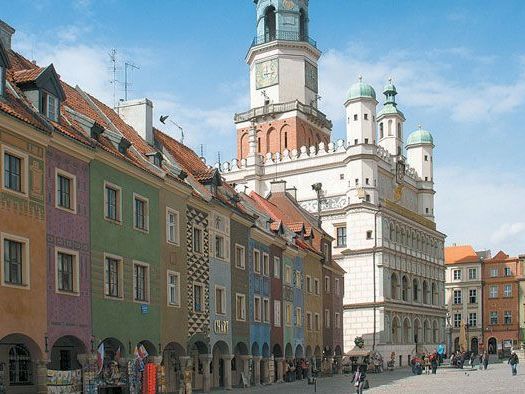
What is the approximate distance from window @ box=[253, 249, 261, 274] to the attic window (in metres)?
18.9

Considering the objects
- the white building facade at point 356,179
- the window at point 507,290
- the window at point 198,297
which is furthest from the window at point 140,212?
the window at point 507,290

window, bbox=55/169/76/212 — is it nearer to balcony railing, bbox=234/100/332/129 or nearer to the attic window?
the attic window

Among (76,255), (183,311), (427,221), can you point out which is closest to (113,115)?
(183,311)

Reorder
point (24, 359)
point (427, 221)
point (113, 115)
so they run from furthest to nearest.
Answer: point (427, 221), point (113, 115), point (24, 359)

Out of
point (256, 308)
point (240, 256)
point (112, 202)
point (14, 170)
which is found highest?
point (14, 170)

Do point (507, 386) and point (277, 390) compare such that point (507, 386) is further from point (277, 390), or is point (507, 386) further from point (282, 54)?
point (282, 54)

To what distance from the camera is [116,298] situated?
2948 cm

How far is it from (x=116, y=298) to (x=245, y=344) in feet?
47.4

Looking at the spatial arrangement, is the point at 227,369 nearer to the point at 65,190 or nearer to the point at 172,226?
the point at 172,226

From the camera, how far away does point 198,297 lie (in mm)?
37188

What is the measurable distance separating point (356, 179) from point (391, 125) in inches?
586

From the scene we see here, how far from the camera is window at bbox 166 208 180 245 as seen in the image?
113ft

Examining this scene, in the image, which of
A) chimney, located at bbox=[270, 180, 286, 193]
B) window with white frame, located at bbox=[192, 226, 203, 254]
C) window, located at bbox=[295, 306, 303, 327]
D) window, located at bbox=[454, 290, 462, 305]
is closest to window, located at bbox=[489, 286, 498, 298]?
window, located at bbox=[454, 290, 462, 305]

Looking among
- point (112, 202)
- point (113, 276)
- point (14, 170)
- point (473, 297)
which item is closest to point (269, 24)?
point (473, 297)
